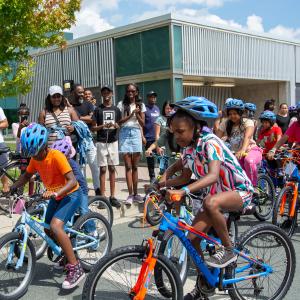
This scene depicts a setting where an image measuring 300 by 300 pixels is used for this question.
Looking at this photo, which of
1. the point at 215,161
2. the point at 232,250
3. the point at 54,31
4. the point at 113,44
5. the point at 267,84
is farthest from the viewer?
the point at 267,84

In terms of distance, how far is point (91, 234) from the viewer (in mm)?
4859

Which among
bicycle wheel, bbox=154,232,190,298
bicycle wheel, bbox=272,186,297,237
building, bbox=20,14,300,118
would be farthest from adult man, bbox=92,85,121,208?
building, bbox=20,14,300,118

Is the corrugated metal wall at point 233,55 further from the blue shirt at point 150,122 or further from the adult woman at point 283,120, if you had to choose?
the blue shirt at point 150,122

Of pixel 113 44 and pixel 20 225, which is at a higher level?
pixel 113 44

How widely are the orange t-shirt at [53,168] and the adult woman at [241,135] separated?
2.89 meters

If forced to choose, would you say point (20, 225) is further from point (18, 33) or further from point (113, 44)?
point (113, 44)

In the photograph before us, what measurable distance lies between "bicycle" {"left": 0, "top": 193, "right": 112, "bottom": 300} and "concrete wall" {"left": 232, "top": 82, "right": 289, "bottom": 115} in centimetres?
1505

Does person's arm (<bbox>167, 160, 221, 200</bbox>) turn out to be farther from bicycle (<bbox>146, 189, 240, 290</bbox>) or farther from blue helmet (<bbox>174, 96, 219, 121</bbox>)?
blue helmet (<bbox>174, 96, 219, 121</bbox>)

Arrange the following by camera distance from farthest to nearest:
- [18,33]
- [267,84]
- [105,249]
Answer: [267,84] < [18,33] < [105,249]

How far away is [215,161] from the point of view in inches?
129

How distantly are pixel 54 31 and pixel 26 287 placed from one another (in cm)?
818

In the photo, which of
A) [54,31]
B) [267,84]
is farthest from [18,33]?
[267,84]

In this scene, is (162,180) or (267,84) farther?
(267,84)

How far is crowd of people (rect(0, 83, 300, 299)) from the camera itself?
11.1ft
